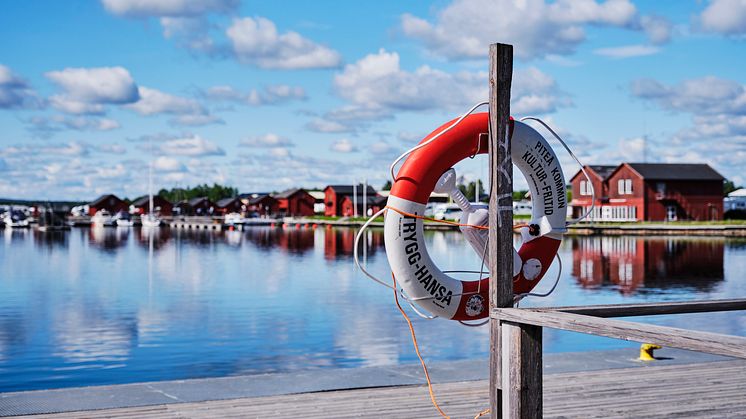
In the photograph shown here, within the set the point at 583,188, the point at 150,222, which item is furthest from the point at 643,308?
the point at 150,222

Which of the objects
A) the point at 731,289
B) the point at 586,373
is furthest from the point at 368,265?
the point at 586,373

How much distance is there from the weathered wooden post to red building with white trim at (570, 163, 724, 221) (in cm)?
5692

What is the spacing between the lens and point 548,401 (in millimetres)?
6102

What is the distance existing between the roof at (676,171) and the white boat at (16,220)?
73102 mm

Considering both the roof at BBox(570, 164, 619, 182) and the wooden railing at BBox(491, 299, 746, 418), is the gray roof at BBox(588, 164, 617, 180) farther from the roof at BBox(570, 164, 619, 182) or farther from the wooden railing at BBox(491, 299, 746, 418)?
the wooden railing at BBox(491, 299, 746, 418)

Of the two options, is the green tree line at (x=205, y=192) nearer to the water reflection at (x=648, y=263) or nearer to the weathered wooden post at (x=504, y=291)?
the water reflection at (x=648, y=263)

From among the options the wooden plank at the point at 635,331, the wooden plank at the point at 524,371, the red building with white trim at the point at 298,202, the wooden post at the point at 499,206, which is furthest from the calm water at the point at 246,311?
the red building with white trim at the point at 298,202

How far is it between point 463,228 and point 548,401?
1.47m

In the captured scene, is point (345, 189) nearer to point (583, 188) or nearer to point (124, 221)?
point (124, 221)

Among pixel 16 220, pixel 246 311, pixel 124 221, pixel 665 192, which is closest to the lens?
pixel 246 311

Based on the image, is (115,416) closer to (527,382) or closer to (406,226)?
(406,226)

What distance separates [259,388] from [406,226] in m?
2.05

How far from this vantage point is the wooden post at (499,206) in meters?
4.35

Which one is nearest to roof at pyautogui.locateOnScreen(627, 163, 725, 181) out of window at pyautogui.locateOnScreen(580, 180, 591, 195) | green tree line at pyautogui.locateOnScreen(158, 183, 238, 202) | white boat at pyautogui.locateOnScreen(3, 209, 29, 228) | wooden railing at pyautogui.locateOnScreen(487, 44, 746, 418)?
window at pyautogui.locateOnScreen(580, 180, 591, 195)
